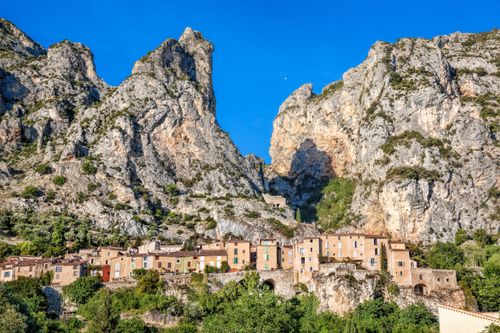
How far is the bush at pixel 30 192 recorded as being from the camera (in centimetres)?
11044

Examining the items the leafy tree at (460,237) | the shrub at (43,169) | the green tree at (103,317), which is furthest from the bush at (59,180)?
the leafy tree at (460,237)

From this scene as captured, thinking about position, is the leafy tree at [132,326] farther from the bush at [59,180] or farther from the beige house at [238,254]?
the bush at [59,180]

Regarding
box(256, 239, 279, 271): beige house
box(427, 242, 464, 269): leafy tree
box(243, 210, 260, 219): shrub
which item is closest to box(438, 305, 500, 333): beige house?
box(256, 239, 279, 271): beige house

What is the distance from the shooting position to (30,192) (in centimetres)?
11075

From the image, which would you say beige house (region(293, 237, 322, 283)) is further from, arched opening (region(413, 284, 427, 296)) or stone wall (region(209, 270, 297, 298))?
arched opening (region(413, 284, 427, 296))

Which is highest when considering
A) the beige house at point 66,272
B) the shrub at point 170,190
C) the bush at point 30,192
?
the shrub at point 170,190

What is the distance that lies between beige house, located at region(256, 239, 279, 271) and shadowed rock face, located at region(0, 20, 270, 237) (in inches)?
1053

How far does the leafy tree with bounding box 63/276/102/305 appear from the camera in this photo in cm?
7756

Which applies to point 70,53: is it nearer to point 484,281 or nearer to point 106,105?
point 106,105

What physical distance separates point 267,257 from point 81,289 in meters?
26.2

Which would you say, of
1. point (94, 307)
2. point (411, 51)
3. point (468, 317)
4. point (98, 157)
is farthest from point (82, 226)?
point (411, 51)

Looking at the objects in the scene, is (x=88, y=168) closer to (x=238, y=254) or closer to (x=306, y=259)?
(x=238, y=254)

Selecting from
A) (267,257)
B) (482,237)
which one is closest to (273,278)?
(267,257)

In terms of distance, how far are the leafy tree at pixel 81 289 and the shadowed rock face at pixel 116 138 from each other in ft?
96.6
